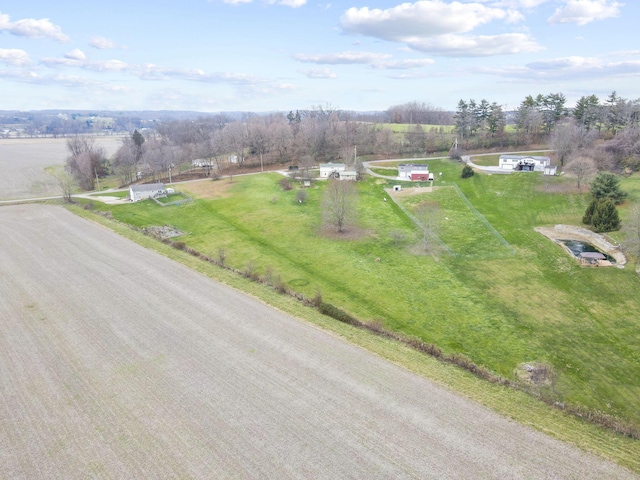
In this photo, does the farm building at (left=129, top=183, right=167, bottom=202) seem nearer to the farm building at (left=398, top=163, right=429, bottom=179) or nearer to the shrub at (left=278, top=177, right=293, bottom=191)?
the shrub at (left=278, top=177, right=293, bottom=191)

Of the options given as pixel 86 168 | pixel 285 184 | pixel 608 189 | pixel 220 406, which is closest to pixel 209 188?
pixel 285 184

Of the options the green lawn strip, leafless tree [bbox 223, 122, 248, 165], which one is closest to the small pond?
the green lawn strip

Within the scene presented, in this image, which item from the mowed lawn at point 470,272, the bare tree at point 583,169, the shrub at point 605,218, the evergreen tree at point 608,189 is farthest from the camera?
the bare tree at point 583,169

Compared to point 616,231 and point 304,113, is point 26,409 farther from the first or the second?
point 304,113

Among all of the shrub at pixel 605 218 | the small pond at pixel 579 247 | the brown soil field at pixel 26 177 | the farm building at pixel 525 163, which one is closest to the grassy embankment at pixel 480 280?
the small pond at pixel 579 247

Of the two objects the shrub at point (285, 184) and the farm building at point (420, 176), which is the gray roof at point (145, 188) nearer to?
the shrub at point (285, 184)

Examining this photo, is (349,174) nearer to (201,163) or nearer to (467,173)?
(467,173)

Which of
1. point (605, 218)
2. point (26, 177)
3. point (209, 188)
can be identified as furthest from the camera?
point (26, 177)
